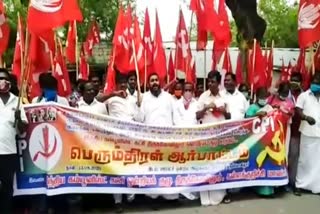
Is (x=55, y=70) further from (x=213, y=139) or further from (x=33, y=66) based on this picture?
(x=213, y=139)

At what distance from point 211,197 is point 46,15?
3007mm

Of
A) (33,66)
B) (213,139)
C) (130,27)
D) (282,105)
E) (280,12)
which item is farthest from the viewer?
(280,12)

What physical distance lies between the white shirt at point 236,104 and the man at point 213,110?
165 mm

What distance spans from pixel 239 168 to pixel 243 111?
0.91 metres

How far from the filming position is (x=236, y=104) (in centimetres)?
790

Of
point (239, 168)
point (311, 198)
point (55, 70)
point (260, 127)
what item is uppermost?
point (55, 70)

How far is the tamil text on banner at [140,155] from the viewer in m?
6.45

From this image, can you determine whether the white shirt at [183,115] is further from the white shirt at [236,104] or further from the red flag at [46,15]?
the red flag at [46,15]

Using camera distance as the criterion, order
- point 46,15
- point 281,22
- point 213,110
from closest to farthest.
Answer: point 46,15 < point 213,110 < point 281,22

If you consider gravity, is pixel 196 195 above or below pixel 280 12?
below

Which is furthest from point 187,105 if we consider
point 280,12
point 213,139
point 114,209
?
point 280,12

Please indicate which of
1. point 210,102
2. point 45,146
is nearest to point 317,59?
point 210,102

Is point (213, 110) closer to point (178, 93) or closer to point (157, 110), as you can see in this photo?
point (178, 93)

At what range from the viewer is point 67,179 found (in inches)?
257
